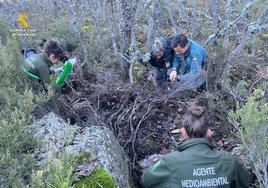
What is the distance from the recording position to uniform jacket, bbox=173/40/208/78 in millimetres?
5820

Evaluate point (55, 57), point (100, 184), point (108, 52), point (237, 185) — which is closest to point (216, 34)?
point (108, 52)

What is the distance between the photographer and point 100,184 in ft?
9.80

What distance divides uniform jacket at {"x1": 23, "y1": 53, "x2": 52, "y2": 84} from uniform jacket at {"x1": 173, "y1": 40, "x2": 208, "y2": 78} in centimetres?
220

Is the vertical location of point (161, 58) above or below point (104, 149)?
below

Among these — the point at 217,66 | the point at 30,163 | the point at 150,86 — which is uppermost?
the point at 30,163

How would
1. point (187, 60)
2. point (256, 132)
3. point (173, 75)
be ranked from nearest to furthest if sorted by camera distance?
point (256, 132)
point (173, 75)
point (187, 60)

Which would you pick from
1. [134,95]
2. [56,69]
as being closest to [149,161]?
[134,95]

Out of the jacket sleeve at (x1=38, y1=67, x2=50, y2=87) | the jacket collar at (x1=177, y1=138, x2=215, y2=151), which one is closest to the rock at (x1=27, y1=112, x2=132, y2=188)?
the jacket collar at (x1=177, y1=138, x2=215, y2=151)

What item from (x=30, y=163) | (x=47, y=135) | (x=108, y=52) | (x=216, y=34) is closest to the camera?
(x=30, y=163)

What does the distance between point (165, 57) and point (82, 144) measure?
311cm

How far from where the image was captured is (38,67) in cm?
521

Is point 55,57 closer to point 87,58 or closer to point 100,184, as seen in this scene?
point 87,58

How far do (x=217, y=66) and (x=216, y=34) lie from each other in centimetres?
139

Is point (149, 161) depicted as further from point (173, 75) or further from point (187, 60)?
point (187, 60)
